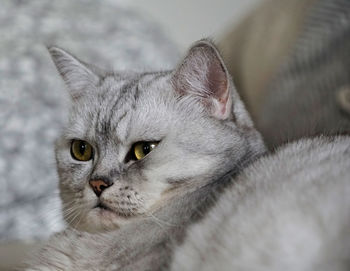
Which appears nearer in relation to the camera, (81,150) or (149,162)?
(149,162)

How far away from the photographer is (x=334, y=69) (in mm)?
1910

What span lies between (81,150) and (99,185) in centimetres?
18

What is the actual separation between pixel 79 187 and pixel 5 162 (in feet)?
2.49

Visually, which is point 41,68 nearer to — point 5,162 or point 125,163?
point 5,162

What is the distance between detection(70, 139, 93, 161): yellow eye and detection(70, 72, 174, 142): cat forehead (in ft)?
0.08

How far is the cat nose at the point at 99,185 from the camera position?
108 cm

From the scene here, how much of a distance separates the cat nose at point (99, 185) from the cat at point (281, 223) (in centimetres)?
23

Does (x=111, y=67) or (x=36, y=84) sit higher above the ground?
(x=36, y=84)

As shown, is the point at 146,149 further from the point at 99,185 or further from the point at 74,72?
the point at 74,72

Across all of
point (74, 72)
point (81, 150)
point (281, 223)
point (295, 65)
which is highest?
point (74, 72)

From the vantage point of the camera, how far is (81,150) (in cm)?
124

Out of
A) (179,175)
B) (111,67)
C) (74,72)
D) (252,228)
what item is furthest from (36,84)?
(252,228)

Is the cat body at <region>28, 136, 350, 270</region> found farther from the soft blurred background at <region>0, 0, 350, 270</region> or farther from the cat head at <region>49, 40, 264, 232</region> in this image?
the soft blurred background at <region>0, 0, 350, 270</region>

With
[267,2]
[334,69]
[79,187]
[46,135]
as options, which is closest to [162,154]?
[79,187]
